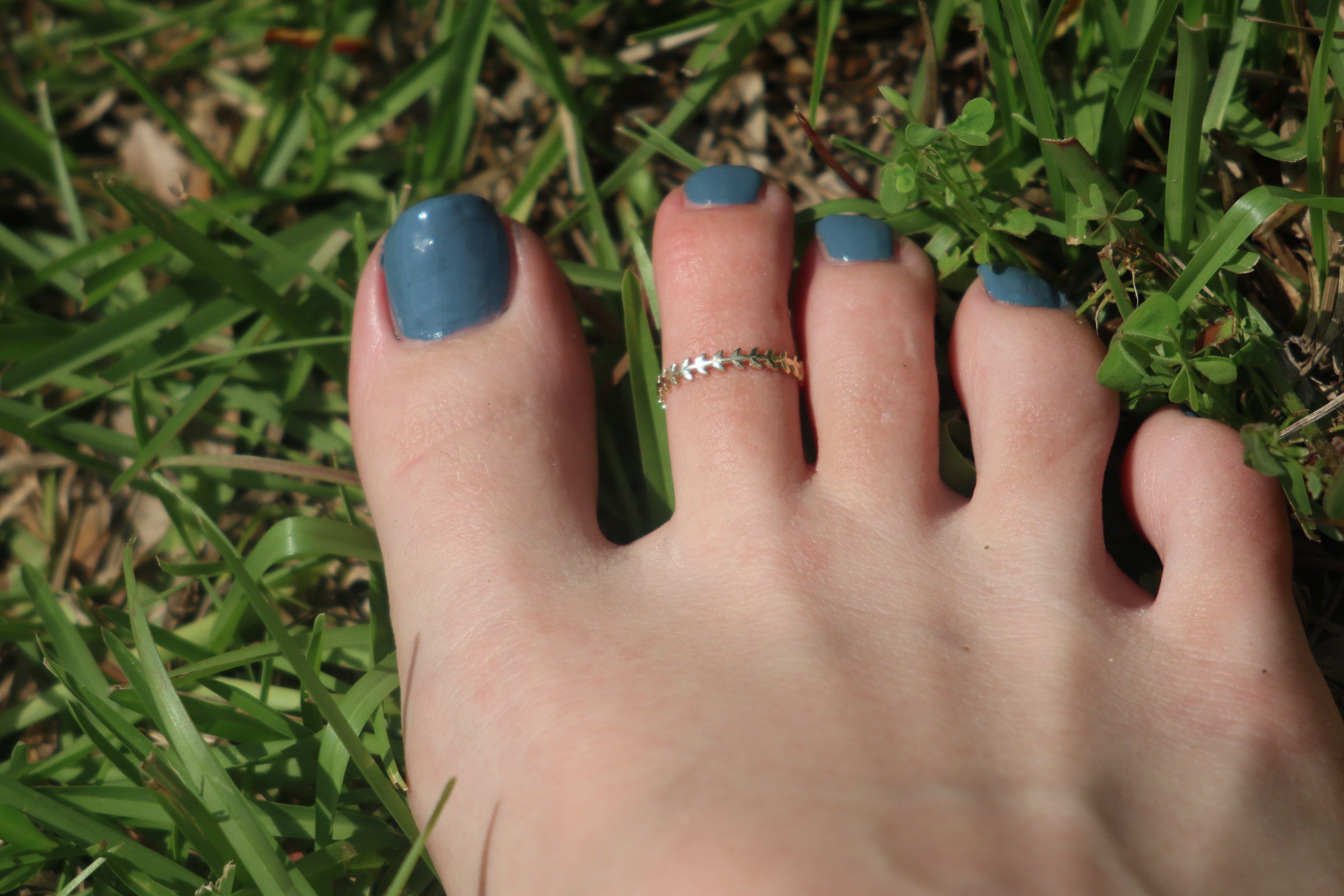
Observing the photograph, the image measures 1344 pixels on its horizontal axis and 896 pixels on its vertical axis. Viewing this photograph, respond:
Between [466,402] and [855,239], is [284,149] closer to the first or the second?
[466,402]

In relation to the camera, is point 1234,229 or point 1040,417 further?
point 1040,417

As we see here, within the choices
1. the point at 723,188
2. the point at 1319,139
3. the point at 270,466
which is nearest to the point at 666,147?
the point at 723,188

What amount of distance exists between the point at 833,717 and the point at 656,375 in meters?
0.67

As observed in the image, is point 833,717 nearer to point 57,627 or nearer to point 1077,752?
point 1077,752

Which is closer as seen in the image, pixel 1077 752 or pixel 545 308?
pixel 1077 752

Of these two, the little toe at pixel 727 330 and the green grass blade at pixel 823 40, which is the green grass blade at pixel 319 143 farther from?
the green grass blade at pixel 823 40

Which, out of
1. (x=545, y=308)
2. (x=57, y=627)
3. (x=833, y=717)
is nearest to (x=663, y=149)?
(x=545, y=308)

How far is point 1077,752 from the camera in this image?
1294mm

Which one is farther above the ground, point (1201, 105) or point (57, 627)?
point (1201, 105)

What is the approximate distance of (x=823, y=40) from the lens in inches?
69.2

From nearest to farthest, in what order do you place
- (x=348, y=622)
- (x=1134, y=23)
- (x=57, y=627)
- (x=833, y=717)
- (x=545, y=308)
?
(x=833, y=717) → (x=1134, y=23) → (x=545, y=308) → (x=57, y=627) → (x=348, y=622)

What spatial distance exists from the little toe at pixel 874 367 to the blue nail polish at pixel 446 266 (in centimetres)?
54

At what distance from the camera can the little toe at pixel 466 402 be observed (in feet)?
5.03

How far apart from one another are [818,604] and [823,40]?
1027 mm
